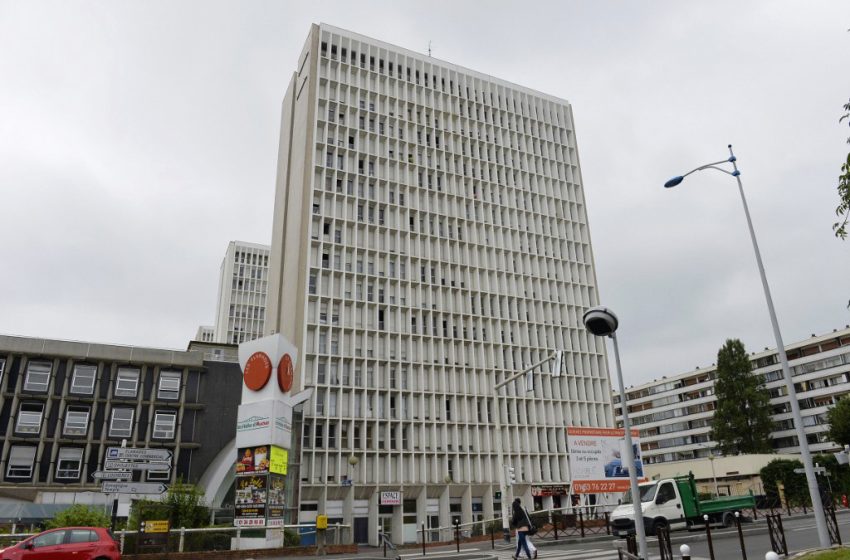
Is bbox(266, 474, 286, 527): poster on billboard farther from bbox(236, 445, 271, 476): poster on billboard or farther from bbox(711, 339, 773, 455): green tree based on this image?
bbox(711, 339, 773, 455): green tree

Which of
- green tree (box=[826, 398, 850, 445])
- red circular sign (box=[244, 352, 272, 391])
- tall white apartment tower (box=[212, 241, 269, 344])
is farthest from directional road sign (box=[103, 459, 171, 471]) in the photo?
tall white apartment tower (box=[212, 241, 269, 344])

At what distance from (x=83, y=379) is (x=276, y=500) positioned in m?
24.3

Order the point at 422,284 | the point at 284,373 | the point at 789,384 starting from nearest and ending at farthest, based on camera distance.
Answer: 1. the point at 789,384
2. the point at 284,373
3. the point at 422,284

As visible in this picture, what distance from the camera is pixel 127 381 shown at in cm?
4497

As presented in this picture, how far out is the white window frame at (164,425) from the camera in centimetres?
4428

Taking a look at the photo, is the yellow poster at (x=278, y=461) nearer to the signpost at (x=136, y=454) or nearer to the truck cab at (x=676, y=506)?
the signpost at (x=136, y=454)

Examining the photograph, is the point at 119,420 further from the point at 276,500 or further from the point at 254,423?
the point at 276,500

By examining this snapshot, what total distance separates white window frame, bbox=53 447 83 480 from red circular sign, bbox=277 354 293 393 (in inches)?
841

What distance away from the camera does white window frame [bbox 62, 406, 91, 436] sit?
139 feet

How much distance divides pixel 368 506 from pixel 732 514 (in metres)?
29.5

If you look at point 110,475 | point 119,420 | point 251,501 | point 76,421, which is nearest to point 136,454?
point 110,475

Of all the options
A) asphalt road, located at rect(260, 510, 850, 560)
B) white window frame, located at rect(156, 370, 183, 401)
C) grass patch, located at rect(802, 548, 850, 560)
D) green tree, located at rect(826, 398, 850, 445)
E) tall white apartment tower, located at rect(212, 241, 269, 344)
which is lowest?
asphalt road, located at rect(260, 510, 850, 560)

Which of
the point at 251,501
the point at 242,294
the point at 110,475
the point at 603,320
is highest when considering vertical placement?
the point at 242,294

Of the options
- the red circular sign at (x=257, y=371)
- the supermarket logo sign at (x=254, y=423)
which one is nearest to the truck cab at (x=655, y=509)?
the supermarket logo sign at (x=254, y=423)
